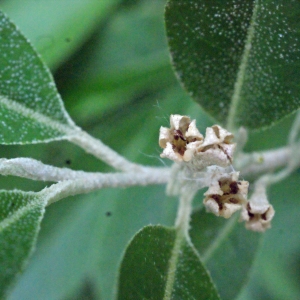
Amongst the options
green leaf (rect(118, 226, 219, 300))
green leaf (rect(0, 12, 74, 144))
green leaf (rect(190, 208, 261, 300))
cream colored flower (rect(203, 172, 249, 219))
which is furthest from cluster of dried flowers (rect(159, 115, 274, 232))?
green leaf (rect(190, 208, 261, 300))

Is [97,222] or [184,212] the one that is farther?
[97,222]

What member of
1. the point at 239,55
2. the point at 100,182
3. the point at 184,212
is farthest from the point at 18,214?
the point at 239,55

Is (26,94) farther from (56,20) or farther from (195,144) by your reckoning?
(56,20)

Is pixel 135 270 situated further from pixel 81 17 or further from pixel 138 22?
pixel 138 22

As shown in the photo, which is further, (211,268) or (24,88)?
(211,268)

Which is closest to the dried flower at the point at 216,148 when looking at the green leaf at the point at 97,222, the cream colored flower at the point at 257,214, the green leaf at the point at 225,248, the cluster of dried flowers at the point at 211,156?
the cluster of dried flowers at the point at 211,156

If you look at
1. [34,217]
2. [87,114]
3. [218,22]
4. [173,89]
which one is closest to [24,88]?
[34,217]

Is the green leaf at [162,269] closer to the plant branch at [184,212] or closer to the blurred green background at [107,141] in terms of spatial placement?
the plant branch at [184,212]
